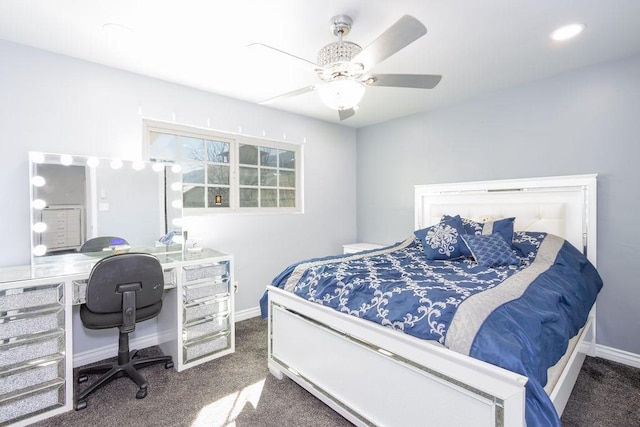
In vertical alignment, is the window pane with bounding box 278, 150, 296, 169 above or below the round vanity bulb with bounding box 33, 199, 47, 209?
above

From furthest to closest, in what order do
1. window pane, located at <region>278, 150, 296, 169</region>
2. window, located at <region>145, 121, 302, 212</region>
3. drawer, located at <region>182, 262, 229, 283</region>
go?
window pane, located at <region>278, 150, 296, 169</region>
window, located at <region>145, 121, 302, 212</region>
drawer, located at <region>182, 262, 229, 283</region>

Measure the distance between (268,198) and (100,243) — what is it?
179cm

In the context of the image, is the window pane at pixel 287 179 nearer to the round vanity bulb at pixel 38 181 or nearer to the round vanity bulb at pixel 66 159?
the round vanity bulb at pixel 66 159

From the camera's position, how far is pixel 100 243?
2.55m

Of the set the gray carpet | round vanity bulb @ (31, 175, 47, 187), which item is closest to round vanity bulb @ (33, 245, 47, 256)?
round vanity bulb @ (31, 175, 47, 187)

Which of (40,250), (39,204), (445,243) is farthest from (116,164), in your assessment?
(445,243)

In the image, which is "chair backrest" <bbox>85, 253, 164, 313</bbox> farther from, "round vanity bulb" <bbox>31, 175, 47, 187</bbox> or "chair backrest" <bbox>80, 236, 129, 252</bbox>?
"round vanity bulb" <bbox>31, 175, 47, 187</bbox>

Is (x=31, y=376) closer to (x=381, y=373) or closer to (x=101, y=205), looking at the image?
(x=101, y=205)

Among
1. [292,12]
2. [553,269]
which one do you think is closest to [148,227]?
[292,12]

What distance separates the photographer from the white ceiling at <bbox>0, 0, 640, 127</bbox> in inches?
73.1

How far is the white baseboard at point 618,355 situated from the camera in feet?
8.22

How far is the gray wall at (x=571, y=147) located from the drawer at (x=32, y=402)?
11.8 feet

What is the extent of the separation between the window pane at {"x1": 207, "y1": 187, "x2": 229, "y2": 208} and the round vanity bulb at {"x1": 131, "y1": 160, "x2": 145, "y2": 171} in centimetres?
68

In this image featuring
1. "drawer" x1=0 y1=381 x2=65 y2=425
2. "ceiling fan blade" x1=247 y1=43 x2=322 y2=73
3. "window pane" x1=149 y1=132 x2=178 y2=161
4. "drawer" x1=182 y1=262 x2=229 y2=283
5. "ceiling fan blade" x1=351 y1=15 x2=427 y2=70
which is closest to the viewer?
"ceiling fan blade" x1=351 y1=15 x2=427 y2=70
